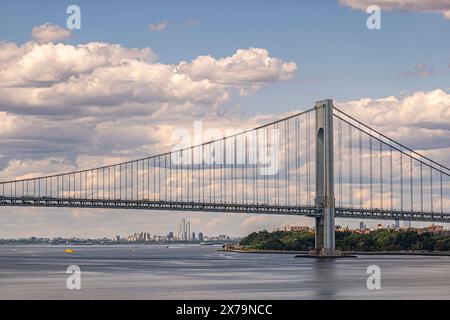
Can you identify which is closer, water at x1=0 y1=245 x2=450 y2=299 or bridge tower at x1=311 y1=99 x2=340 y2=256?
water at x1=0 y1=245 x2=450 y2=299

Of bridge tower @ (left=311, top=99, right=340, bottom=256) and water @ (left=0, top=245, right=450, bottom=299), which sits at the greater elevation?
bridge tower @ (left=311, top=99, right=340, bottom=256)

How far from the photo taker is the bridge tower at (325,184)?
137 m

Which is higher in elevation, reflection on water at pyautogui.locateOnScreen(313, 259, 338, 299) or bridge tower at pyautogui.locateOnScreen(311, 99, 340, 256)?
bridge tower at pyautogui.locateOnScreen(311, 99, 340, 256)

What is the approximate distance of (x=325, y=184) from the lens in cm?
13675

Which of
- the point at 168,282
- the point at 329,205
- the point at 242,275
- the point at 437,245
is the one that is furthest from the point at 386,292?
the point at 437,245

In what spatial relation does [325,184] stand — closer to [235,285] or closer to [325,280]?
[325,280]

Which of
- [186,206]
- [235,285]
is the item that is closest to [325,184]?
[186,206]

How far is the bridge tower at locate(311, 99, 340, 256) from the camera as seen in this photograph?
13688 centimetres

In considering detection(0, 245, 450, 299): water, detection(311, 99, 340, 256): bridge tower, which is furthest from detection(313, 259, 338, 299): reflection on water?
detection(311, 99, 340, 256): bridge tower

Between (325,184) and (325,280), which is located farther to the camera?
(325,184)

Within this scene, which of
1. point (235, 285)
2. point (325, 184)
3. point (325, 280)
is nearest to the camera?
point (235, 285)

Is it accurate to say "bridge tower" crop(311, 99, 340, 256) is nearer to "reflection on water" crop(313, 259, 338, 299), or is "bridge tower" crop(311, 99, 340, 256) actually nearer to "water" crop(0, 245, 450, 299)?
"reflection on water" crop(313, 259, 338, 299)

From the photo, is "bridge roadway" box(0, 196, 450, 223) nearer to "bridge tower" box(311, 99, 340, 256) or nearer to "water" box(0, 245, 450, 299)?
"bridge tower" box(311, 99, 340, 256)
